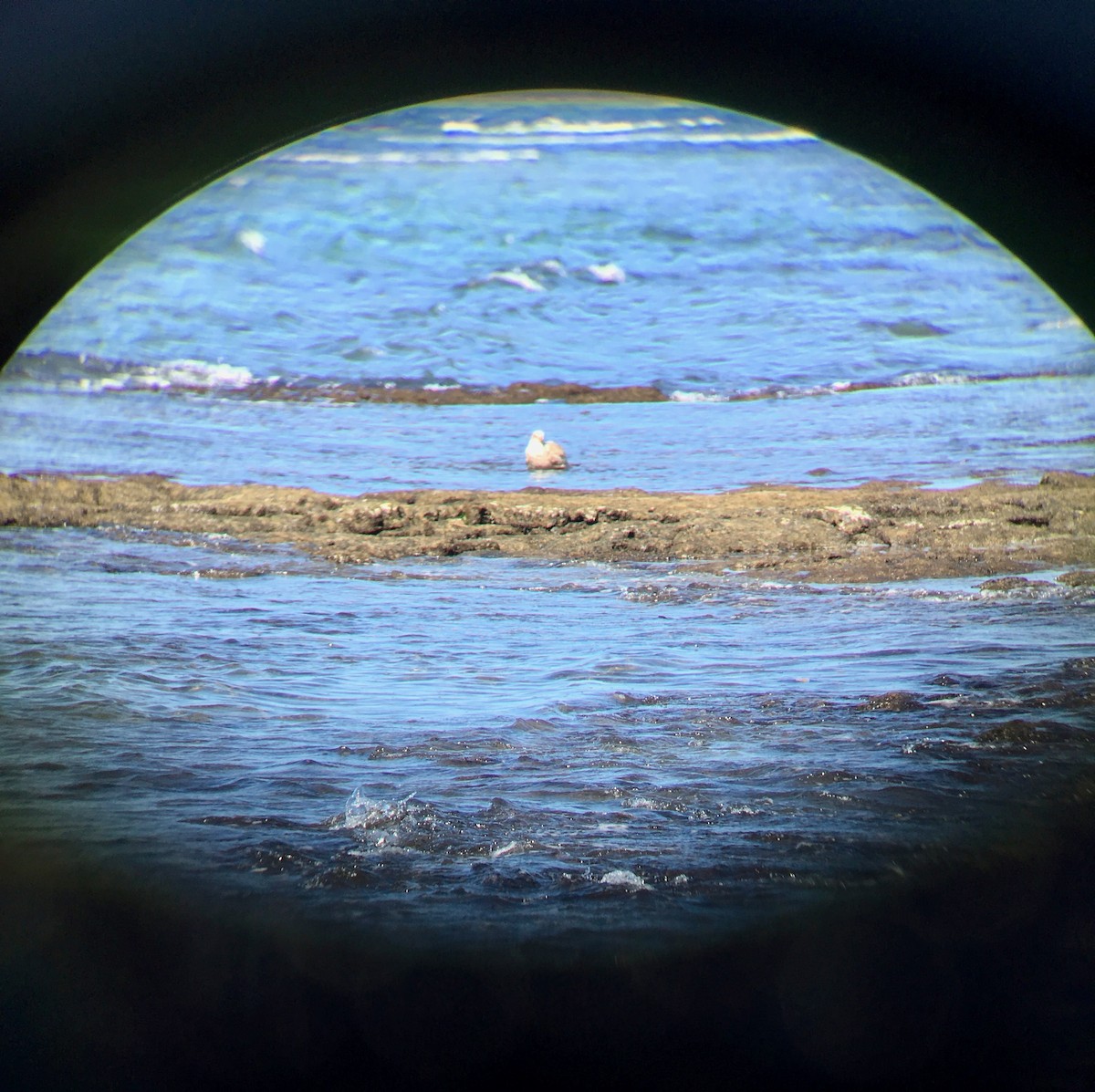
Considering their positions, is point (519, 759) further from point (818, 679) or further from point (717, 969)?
point (717, 969)

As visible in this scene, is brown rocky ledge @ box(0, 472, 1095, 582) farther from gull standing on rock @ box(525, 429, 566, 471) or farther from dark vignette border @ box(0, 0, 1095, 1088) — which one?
dark vignette border @ box(0, 0, 1095, 1088)

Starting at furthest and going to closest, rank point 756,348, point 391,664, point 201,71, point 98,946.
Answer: point 756,348, point 391,664, point 98,946, point 201,71

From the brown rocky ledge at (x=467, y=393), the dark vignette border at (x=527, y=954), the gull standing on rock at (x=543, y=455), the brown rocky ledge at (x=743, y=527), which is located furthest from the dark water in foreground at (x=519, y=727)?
the brown rocky ledge at (x=467, y=393)

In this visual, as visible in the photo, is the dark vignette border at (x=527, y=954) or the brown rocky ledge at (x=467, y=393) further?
the brown rocky ledge at (x=467, y=393)

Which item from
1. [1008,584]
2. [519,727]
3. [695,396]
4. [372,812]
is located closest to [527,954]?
[372,812]

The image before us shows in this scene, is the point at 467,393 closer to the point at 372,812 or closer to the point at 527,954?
the point at 372,812

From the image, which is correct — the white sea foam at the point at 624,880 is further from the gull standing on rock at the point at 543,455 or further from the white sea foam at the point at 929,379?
the white sea foam at the point at 929,379

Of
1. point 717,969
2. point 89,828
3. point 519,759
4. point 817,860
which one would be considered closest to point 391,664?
point 519,759
